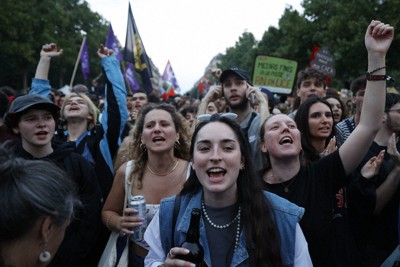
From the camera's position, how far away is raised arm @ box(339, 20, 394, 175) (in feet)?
9.33

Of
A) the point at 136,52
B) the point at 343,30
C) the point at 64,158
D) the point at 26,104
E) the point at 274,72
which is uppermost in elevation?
the point at 343,30

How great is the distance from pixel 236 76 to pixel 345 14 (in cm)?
2083

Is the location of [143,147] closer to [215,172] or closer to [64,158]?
[64,158]

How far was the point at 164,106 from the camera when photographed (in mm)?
3885

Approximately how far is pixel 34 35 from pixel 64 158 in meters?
32.4

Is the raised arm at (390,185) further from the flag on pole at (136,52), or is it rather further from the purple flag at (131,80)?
the purple flag at (131,80)

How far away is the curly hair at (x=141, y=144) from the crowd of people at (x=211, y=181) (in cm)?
1

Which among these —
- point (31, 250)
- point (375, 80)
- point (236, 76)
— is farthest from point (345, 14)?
point (31, 250)

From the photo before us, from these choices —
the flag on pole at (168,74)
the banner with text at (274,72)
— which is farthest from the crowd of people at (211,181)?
the flag on pole at (168,74)

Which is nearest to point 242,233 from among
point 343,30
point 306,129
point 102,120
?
point 306,129

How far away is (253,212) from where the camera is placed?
2.37 meters

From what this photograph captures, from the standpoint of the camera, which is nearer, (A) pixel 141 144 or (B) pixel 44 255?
(B) pixel 44 255

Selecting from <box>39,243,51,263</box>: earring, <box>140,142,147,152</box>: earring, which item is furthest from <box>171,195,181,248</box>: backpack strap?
<box>140,142,147,152</box>: earring

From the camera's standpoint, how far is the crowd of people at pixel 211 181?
186 cm
